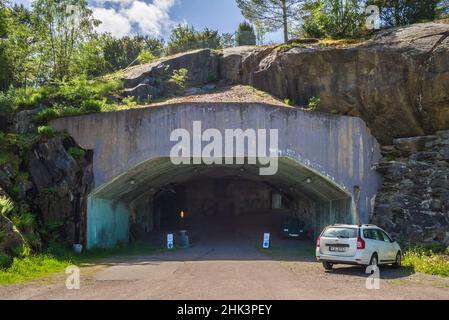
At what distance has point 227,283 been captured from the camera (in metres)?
13.6

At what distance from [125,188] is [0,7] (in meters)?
15.1

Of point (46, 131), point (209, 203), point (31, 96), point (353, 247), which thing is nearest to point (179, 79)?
point (31, 96)

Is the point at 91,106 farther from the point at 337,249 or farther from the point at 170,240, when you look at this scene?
the point at 337,249

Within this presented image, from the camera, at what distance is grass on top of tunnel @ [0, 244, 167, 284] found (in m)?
15.5

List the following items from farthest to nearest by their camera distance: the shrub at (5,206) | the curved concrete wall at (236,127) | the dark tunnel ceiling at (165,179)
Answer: the dark tunnel ceiling at (165,179) < the curved concrete wall at (236,127) < the shrub at (5,206)

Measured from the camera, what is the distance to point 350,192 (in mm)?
25906

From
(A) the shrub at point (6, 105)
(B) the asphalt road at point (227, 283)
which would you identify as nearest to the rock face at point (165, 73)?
(A) the shrub at point (6, 105)

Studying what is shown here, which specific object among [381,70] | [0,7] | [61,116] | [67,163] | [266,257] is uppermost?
[0,7]

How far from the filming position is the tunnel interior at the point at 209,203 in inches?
1050

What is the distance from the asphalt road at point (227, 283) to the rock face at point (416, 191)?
6179mm

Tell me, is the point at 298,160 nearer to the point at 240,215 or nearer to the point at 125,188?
the point at 125,188

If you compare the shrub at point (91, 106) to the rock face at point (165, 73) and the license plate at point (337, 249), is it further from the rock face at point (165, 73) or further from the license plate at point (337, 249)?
the license plate at point (337, 249)

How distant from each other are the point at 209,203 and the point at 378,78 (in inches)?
1232

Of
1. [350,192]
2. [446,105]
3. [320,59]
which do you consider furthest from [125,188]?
[446,105]
